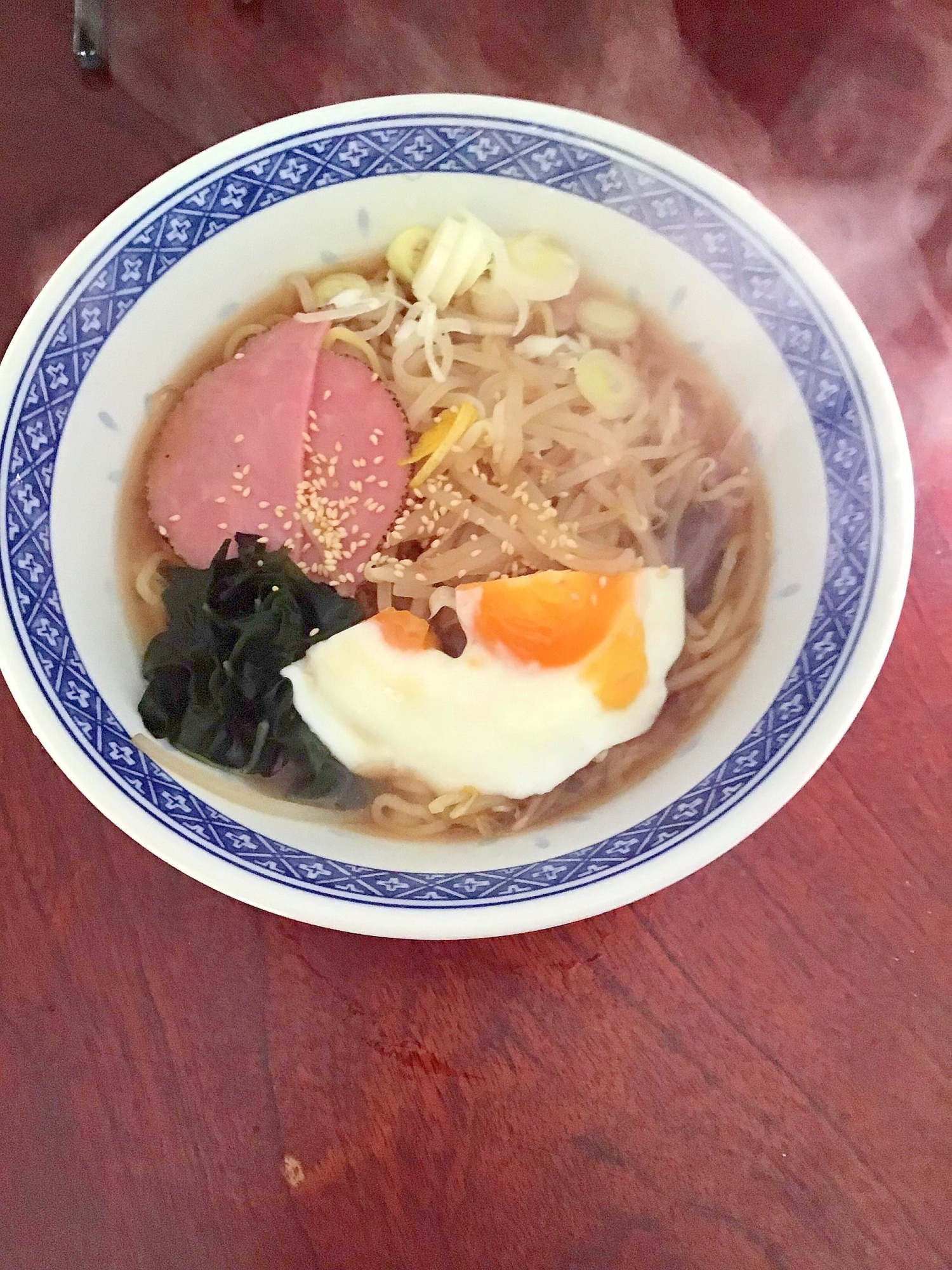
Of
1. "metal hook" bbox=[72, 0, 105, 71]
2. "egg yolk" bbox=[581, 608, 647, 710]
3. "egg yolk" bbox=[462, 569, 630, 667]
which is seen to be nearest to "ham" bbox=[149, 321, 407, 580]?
"egg yolk" bbox=[462, 569, 630, 667]

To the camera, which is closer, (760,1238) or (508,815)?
(760,1238)

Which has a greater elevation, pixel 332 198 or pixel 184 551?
pixel 332 198

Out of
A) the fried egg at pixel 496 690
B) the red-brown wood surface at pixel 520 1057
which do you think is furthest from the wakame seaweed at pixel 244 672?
the red-brown wood surface at pixel 520 1057

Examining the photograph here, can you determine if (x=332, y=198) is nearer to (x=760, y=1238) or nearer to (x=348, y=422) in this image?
(x=348, y=422)

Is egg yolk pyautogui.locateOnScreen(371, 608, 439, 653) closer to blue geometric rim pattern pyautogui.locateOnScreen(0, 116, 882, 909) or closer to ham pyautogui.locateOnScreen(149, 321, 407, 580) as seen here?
ham pyautogui.locateOnScreen(149, 321, 407, 580)

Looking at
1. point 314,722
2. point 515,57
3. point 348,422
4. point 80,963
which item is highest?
point 515,57

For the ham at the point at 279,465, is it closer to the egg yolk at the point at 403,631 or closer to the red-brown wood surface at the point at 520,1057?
the egg yolk at the point at 403,631

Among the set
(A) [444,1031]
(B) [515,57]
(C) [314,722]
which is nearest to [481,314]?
(B) [515,57]
